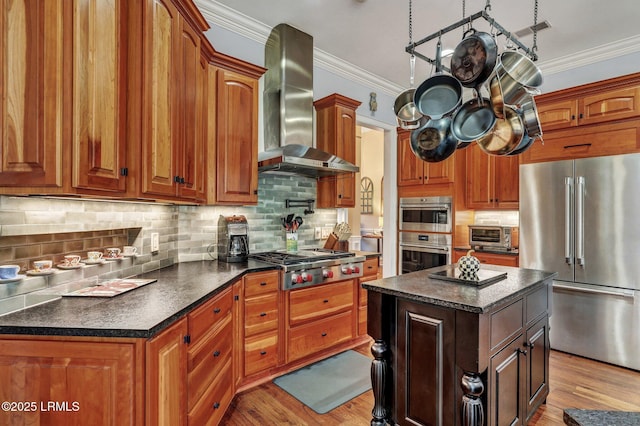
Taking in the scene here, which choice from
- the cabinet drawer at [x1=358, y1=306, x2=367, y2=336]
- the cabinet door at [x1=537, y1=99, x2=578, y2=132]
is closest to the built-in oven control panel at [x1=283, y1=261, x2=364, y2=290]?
the cabinet drawer at [x1=358, y1=306, x2=367, y2=336]

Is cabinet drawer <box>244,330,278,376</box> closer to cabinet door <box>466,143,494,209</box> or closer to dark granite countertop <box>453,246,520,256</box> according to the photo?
dark granite countertop <box>453,246,520,256</box>

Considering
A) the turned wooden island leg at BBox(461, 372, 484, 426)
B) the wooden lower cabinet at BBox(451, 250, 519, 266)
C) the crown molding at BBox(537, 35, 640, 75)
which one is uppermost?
the crown molding at BBox(537, 35, 640, 75)

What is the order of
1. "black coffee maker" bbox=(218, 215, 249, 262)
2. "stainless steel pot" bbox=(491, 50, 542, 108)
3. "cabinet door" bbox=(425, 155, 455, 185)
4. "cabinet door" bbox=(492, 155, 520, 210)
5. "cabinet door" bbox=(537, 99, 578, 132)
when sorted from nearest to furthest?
"stainless steel pot" bbox=(491, 50, 542, 108) → "black coffee maker" bbox=(218, 215, 249, 262) → "cabinet door" bbox=(537, 99, 578, 132) → "cabinet door" bbox=(492, 155, 520, 210) → "cabinet door" bbox=(425, 155, 455, 185)

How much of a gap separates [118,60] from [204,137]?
99 cm

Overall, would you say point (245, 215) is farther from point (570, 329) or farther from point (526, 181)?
point (570, 329)

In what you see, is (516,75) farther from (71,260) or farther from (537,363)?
(71,260)

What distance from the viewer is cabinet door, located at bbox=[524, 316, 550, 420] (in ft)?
6.65

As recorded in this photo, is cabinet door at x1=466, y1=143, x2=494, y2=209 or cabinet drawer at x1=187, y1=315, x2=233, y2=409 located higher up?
cabinet door at x1=466, y1=143, x2=494, y2=209

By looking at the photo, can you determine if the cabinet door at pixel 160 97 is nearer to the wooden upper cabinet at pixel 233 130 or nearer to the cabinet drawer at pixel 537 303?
the wooden upper cabinet at pixel 233 130

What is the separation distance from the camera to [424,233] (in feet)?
14.4

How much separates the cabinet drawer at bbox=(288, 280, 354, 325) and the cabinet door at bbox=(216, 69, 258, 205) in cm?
90

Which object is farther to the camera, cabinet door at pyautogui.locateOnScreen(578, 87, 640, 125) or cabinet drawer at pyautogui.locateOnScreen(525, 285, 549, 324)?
cabinet door at pyautogui.locateOnScreen(578, 87, 640, 125)

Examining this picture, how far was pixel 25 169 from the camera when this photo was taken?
125cm

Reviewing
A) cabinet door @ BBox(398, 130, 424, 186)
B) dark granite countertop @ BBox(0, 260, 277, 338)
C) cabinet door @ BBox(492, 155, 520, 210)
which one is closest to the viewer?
dark granite countertop @ BBox(0, 260, 277, 338)
